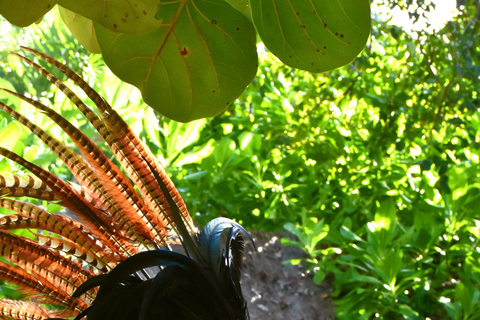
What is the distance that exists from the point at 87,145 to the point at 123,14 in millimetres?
348

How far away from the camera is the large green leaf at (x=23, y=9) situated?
0.86 ft

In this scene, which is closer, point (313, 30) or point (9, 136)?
point (313, 30)

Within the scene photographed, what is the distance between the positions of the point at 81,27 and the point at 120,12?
0.14 meters

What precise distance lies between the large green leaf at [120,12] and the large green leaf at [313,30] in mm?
73

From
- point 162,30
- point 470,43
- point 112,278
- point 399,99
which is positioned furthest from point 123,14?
point 399,99

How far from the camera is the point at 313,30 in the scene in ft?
1.09

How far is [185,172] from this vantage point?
2016mm

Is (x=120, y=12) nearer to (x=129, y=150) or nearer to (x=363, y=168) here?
(x=129, y=150)

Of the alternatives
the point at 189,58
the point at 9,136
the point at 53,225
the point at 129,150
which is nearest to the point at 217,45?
the point at 189,58

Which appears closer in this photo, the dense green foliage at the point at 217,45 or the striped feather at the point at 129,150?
the dense green foliage at the point at 217,45

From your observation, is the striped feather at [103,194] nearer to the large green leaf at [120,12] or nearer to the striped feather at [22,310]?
the striped feather at [22,310]

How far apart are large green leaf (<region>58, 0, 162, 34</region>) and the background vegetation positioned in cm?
131

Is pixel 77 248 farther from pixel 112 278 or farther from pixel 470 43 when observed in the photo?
pixel 470 43

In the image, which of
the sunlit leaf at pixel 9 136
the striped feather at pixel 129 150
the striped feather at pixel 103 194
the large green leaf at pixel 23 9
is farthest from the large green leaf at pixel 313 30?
the sunlit leaf at pixel 9 136
